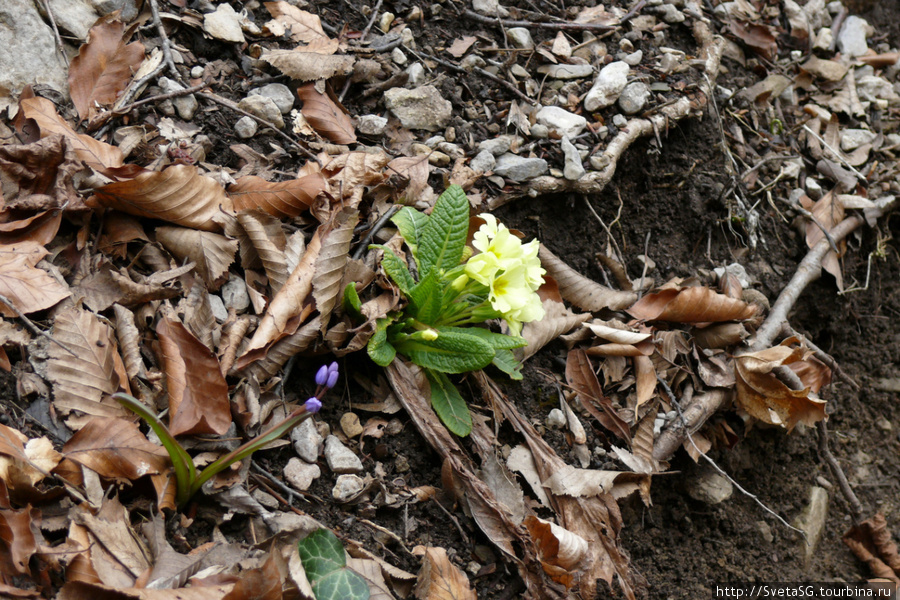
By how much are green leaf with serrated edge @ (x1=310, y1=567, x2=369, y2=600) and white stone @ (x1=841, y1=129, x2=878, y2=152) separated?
3504 millimetres

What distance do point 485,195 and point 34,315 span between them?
5.17ft

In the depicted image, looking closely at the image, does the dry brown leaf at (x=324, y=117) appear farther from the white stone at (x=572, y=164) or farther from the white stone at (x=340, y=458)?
the white stone at (x=340, y=458)

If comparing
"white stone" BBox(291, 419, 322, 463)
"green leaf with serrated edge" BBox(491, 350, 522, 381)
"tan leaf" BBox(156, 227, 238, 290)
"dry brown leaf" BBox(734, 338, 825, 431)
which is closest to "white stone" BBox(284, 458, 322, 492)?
"white stone" BBox(291, 419, 322, 463)

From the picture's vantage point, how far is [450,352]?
6.85 feet

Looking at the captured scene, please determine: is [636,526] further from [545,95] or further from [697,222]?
[545,95]

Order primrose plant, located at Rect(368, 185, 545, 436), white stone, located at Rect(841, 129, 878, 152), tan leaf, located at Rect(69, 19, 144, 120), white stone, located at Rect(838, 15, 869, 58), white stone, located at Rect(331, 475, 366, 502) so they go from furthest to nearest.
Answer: white stone, located at Rect(838, 15, 869, 58)
white stone, located at Rect(841, 129, 878, 152)
tan leaf, located at Rect(69, 19, 144, 120)
primrose plant, located at Rect(368, 185, 545, 436)
white stone, located at Rect(331, 475, 366, 502)

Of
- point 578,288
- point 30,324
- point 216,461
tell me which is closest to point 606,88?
point 578,288

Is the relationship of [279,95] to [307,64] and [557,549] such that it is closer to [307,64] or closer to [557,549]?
[307,64]

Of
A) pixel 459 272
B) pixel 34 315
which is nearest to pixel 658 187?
pixel 459 272

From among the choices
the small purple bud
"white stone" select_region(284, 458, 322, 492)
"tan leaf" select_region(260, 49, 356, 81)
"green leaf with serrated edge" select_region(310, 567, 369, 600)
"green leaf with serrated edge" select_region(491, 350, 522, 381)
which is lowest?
"green leaf with serrated edge" select_region(310, 567, 369, 600)

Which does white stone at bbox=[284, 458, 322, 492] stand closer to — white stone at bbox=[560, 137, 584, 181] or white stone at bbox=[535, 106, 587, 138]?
white stone at bbox=[560, 137, 584, 181]

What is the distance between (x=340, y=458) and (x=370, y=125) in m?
1.32

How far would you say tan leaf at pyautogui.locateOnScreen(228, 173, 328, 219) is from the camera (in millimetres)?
2188

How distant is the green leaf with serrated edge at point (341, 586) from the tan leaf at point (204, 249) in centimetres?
89
